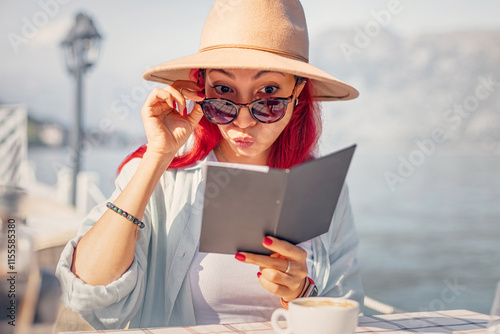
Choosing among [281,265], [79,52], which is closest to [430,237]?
[79,52]

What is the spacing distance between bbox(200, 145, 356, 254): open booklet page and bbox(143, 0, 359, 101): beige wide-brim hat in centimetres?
46

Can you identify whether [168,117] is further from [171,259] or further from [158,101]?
[171,259]

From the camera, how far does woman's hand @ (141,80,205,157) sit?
1582mm

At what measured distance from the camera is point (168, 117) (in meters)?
1.69

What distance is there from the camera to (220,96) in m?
1.77

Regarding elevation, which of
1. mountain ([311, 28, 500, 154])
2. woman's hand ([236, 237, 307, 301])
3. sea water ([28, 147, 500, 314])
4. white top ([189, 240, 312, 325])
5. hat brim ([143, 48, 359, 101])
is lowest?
sea water ([28, 147, 500, 314])

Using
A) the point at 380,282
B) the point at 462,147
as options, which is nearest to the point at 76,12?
the point at 380,282

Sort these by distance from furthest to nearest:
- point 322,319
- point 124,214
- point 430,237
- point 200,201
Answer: point 430,237
point 200,201
point 124,214
point 322,319

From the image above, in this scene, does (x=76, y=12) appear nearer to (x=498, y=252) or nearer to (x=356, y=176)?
(x=498, y=252)

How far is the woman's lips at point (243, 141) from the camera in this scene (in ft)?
5.86

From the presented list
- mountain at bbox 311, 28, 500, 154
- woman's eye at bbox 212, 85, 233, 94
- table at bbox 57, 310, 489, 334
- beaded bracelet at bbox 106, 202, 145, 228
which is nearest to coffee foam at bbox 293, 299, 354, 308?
table at bbox 57, 310, 489, 334

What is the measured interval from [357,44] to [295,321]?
177cm

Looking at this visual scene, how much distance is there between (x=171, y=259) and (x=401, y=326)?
799mm

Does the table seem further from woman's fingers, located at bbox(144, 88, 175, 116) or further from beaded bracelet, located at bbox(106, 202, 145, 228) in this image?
woman's fingers, located at bbox(144, 88, 175, 116)
